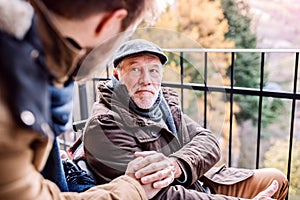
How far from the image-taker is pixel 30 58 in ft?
1.42

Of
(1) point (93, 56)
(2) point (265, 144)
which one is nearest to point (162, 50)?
(1) point (93, 56)

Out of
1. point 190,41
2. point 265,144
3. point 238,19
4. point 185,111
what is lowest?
point 265,144

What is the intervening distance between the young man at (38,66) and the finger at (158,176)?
11.4 inches

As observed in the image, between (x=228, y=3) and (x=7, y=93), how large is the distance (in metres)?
1.13

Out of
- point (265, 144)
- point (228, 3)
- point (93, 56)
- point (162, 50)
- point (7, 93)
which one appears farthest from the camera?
point (265, 144)

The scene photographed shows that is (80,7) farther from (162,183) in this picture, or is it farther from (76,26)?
(162,183)

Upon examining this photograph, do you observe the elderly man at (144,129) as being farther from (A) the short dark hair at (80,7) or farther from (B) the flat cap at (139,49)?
(A) the short dark hair at (80,7)

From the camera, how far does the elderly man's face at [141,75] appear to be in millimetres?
950

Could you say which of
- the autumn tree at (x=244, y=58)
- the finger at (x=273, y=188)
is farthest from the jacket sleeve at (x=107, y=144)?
the autumn tree at (x=244, y=58)

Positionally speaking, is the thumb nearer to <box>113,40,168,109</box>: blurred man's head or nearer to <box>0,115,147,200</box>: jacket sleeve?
<box>113,40,168,109</box>: blurred man's head

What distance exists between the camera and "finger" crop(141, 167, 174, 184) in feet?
2.53

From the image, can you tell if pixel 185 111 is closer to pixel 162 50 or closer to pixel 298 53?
pixel 162 50

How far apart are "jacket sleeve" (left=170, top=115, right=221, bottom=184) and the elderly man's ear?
1.94 ft

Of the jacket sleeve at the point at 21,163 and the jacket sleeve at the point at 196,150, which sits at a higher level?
the jacket sleeve at the point at 21,163
